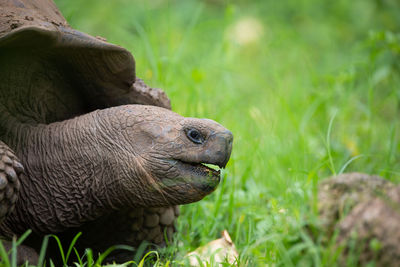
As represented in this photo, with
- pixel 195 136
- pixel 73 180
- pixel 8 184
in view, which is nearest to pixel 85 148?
pixel 73 180

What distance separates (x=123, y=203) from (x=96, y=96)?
689mm

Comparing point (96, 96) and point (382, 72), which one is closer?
point (96, 96)

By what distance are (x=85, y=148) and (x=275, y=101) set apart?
2.47 meters

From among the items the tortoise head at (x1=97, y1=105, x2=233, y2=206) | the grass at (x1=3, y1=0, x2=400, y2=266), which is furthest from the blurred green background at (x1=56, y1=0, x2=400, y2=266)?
the tortoise head at (x1=97, y1=105, x2=233, y2=206)

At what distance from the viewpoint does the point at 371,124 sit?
4051mm

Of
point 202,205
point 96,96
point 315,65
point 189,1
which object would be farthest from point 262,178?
point 189,1

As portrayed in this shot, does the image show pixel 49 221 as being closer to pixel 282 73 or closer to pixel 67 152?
pixel 67 152

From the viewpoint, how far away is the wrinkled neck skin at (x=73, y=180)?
82.5 inches

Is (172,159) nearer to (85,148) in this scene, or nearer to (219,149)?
(219,149)

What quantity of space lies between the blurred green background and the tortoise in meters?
0.33

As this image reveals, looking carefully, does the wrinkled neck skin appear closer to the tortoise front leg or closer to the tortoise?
the tortoise

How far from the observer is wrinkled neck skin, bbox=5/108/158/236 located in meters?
2.10

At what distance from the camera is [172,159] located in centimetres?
201

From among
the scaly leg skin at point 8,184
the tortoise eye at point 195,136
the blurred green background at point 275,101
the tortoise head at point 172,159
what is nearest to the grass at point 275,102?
the blurred green background at point 275,101
